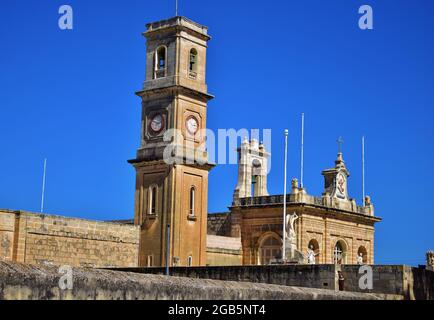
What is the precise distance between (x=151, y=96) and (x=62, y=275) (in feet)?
111

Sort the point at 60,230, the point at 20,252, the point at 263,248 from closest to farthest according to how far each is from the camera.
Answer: the point at 20,252
the point at 60,230
the point at 263,248

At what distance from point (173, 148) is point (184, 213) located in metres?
3.63

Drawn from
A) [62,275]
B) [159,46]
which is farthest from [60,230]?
[62,275]

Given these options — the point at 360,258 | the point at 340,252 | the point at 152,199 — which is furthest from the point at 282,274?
the point at 360,258

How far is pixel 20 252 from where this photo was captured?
1214 inches

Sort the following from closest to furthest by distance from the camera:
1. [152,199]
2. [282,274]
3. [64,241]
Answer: [282,274] < [64,241] < [152,199]

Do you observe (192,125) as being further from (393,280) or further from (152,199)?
(393,280)

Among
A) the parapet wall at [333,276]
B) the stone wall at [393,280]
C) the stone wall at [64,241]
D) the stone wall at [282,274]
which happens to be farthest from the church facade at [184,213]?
the stone wall at [393,280]

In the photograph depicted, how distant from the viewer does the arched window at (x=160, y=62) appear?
42.0 meters

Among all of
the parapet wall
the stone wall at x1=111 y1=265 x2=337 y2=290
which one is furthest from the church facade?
the parapet wall

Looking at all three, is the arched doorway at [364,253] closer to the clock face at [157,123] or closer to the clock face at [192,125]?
the clock face at [192,125]

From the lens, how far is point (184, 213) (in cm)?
4075
